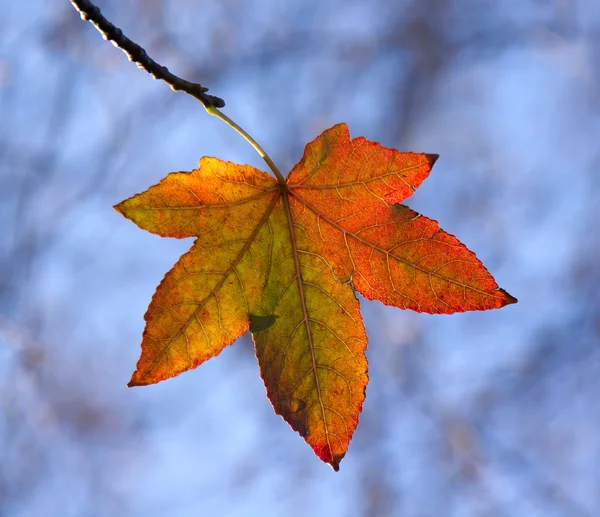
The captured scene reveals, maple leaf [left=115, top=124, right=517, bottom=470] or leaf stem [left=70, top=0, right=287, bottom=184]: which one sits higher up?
leaf stem [left=70, top=0, right=287, bottom=184]

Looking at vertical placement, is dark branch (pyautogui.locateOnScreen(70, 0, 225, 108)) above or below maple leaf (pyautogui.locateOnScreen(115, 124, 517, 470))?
above

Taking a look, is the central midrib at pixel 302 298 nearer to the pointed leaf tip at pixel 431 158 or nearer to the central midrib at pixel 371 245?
the central midrib at pixel 371 245

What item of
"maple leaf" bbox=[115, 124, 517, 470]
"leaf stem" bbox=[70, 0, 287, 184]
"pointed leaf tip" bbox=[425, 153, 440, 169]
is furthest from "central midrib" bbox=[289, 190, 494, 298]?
"leaf stem" bbox=[70, 0, 287, 184]

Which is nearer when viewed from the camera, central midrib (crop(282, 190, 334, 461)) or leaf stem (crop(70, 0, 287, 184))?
leaf stem (crop(70, 0, 287, 184))

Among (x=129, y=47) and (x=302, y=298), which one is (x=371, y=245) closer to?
(x=302, y=298)

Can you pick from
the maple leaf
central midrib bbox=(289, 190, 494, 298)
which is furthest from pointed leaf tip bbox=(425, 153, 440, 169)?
central midrib bbox=(289, 190, 494, 298)

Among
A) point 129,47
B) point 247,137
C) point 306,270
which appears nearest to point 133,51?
point 129,47

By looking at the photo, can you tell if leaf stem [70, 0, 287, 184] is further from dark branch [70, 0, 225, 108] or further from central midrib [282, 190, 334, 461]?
central midrib [282, 190, 334, 461]

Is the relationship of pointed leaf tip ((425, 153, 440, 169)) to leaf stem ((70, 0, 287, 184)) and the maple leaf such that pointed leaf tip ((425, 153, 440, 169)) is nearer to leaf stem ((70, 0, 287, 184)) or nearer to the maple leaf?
the maple leaf
